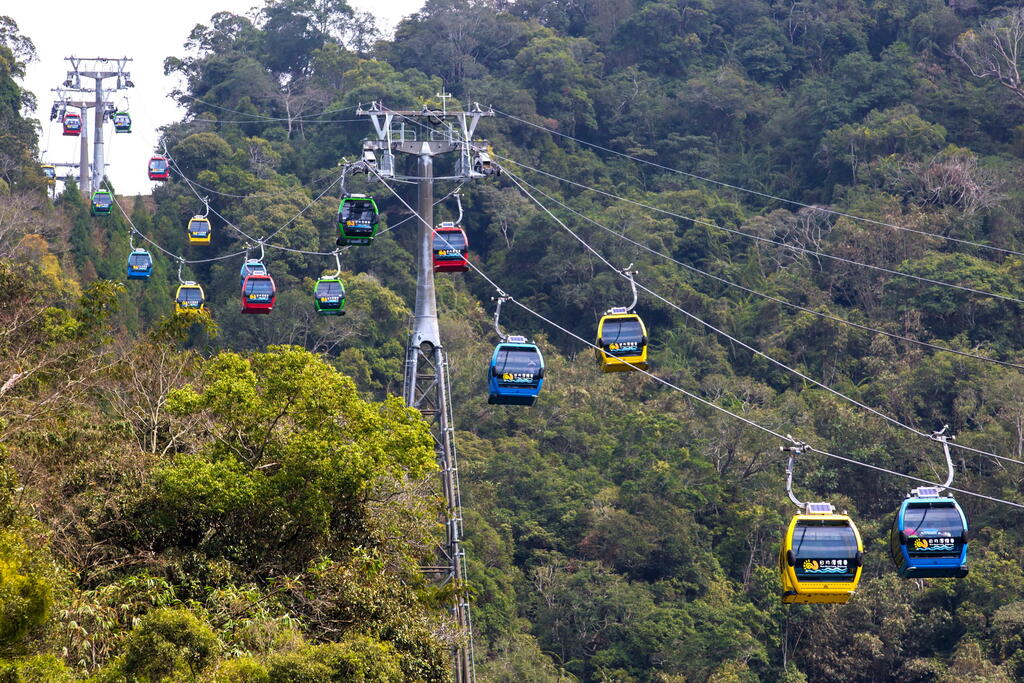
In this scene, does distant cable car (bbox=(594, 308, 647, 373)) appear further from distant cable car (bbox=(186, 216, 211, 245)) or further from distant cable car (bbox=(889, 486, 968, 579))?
distant cable car (bbox=(186, 216, 211, 245))

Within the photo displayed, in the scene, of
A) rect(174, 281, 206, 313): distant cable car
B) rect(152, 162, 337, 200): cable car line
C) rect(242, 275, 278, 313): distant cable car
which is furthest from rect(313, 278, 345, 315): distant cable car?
rect(152, 162, 337, 200): cable car line

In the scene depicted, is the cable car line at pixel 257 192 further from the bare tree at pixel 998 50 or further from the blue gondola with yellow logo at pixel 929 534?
the blue gondola with yellow logo at pixel 929 534

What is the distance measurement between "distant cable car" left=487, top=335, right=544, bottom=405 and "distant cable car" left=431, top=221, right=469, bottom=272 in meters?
7.83

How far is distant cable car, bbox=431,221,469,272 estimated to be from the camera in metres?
30.9

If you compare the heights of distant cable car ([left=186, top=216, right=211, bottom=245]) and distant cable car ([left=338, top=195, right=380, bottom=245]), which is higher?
distant cable car ([left=338, top=195, right=380, bottom=245])

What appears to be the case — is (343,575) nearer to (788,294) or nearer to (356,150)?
(788,294)

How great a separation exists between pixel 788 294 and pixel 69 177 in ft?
75.0

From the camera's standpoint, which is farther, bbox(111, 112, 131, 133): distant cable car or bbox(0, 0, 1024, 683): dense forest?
bbox(111, 112, 131, 133): distant cable car

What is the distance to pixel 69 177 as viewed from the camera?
5178cm

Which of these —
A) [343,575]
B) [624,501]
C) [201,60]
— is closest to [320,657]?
[343,575]

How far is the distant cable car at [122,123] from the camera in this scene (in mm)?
53750

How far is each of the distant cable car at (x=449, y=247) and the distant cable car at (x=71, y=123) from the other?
83.5 feet

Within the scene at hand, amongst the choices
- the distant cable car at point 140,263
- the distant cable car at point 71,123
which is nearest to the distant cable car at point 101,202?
the distant cable car at point 140,263

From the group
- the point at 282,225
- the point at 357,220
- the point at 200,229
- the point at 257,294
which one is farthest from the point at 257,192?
the point at 357,220
